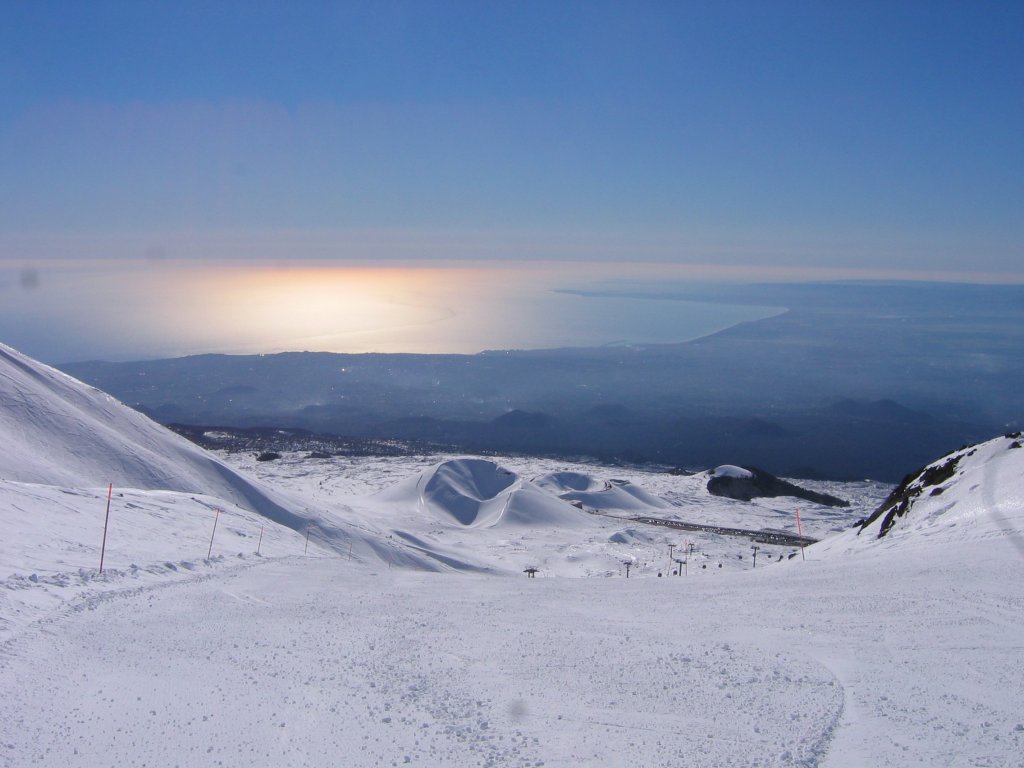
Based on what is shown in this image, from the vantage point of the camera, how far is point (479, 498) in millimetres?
52094

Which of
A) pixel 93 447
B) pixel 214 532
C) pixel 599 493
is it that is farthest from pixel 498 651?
pixel 599 493

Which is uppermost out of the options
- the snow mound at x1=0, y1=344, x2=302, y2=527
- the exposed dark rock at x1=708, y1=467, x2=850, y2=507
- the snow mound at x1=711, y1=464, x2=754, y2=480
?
the snow mound at x1=0, y1=344, x2=302, y2=527

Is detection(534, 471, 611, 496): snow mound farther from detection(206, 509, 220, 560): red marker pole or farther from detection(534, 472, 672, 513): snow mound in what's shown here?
detection(206, 509, 220, 560): red marker pole

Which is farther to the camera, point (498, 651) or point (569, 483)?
point (569, 483)

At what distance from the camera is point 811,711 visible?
7551 mm

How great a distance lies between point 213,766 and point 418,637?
454 cm

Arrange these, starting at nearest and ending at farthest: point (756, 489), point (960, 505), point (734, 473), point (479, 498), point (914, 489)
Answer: point (960, 505) → point (914, 489) → point (479, 498) → point (756, 489) → point (734, 473)

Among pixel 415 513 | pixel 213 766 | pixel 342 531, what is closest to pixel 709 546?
pixel 415 513

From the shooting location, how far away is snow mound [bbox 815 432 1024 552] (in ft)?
53.8

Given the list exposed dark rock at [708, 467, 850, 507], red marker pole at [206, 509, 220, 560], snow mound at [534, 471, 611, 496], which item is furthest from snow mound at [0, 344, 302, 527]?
exposed dark rock at [708, 467, 850, 507]

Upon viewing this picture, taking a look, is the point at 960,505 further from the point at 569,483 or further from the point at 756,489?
the point at 756,489

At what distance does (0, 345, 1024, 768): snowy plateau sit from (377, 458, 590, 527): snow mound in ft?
86.8

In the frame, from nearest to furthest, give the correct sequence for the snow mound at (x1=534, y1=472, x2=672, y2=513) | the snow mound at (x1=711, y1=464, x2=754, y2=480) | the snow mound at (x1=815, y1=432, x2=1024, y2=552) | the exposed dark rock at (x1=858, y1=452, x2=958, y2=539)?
the snow mound at (x1=815, y1=432, x2=1024, y2=552) → the exposed dark rock at (x1=858, y1=452, x2=958, y2=539) → the snow mound at (x1=534, y1=472, x2=672, y2=513) → the snow mound at (x1=711, y1=464, x2=754, y2=480)

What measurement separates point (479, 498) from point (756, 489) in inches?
1303
